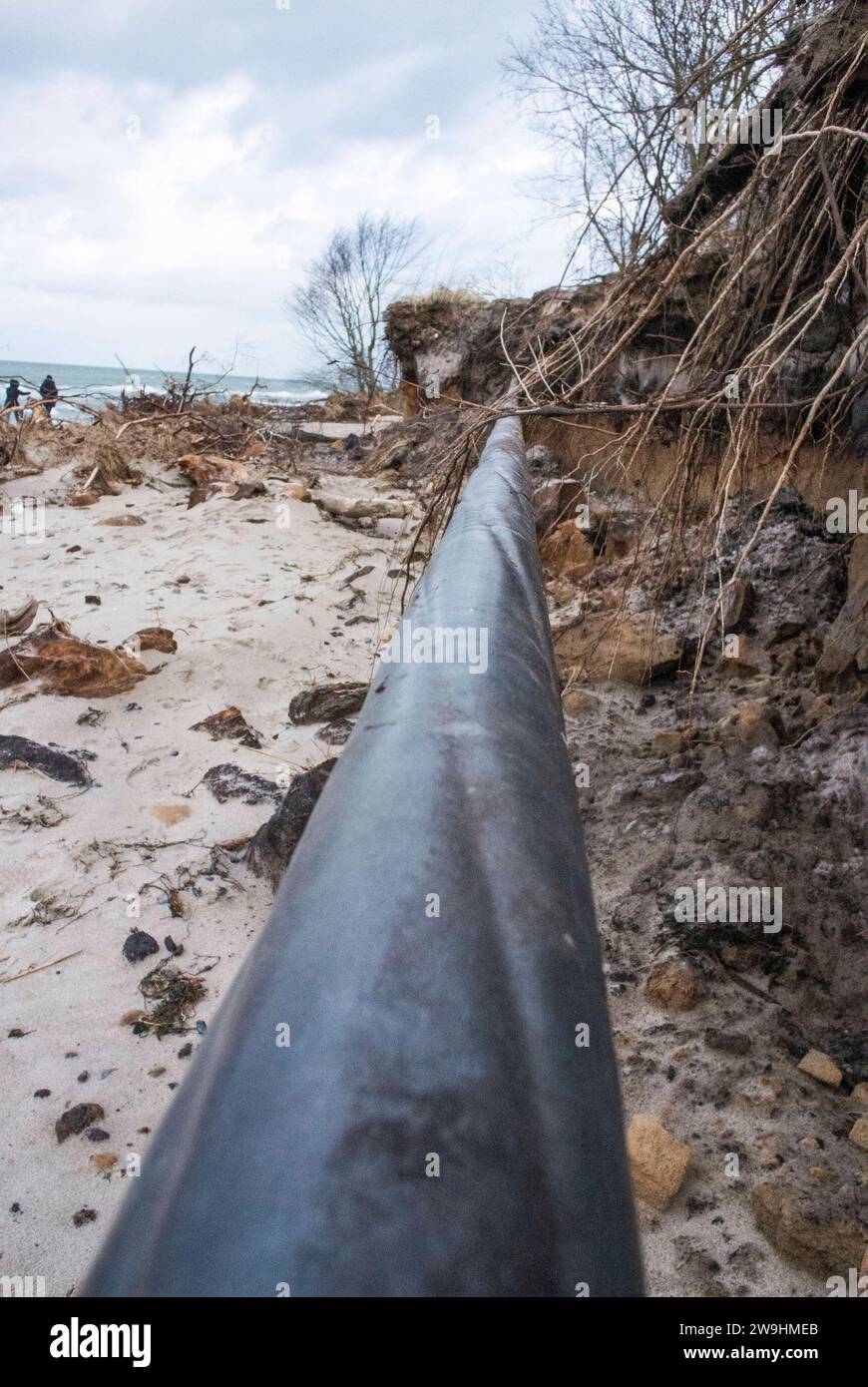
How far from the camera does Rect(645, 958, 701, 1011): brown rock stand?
81.0 inches

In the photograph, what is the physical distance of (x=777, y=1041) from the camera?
6.28 feet

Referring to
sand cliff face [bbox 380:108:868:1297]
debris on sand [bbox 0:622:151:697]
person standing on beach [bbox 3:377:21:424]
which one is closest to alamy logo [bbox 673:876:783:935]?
sand cliff face [bbox 380:108:868:1297]

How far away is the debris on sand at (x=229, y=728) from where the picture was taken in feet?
12.4

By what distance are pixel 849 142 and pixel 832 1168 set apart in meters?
2.89

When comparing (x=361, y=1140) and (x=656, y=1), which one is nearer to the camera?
(x=361, y=1140)

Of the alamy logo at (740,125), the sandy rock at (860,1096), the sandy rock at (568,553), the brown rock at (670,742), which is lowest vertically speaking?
the sandy rock at (860,1096)

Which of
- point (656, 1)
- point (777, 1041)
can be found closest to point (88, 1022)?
point (777, 1041)

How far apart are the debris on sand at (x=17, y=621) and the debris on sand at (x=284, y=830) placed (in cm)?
266

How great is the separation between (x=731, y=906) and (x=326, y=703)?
2.32 meters

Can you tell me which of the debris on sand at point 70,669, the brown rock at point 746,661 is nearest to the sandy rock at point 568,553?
the brown rock at point 746,661

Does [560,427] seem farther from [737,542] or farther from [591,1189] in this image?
[591,1189]

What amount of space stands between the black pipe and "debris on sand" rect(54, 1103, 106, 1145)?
174cm

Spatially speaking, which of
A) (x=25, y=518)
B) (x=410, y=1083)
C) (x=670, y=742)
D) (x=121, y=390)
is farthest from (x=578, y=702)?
(x=121, y=390)

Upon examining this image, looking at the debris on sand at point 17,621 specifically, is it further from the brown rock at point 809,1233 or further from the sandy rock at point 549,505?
the brown rock at point 809,1233
